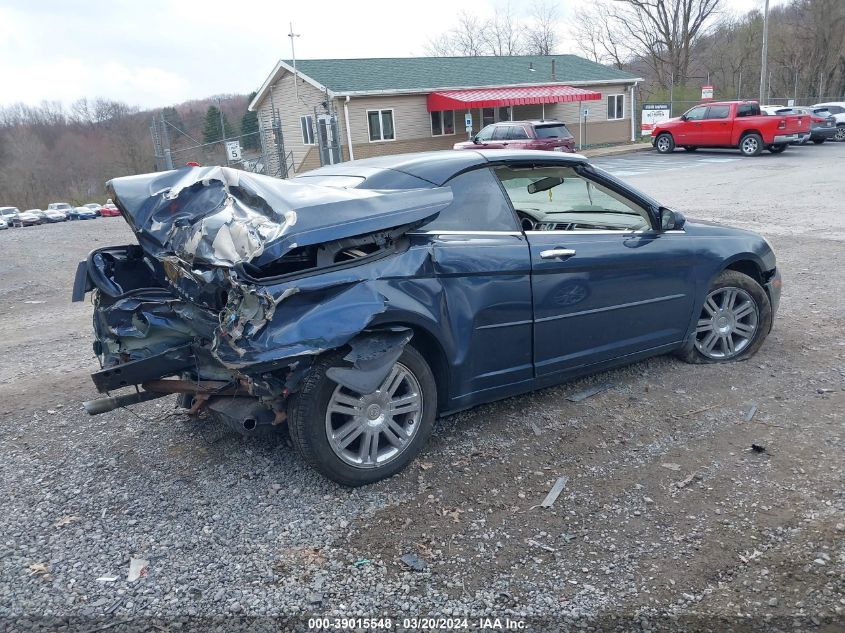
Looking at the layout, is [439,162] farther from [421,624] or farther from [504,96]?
[504,96]

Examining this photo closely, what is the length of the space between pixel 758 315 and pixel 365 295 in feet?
11.0

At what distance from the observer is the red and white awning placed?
31.2 m

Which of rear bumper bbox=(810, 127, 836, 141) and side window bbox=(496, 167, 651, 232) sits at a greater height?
side window bbox=(496, 167, 651, 232)

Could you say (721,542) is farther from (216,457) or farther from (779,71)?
(779,71)

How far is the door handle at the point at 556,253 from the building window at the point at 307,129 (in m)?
28.7

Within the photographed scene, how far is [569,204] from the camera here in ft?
16.1

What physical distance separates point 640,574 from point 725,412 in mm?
1823

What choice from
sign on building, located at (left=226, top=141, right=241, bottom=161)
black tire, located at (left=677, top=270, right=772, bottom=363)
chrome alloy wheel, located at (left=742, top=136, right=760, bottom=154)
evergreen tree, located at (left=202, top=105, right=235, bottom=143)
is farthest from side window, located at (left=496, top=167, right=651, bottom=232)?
evergreen tree, located at (left=202, top=105, right=235, bottom=143)

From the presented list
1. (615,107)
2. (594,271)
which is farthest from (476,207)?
(615,107)

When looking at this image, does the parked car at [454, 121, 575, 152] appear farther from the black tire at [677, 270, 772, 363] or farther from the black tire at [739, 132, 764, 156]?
the black tire at [677, 270, 772, 363]

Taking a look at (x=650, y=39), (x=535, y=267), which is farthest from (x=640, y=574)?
(x=650, y=39)

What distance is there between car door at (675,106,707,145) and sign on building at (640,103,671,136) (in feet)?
23.4

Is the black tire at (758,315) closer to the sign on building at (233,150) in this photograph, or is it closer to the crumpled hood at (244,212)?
the crumpled hood at (244,212)

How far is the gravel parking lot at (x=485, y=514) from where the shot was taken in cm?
269
